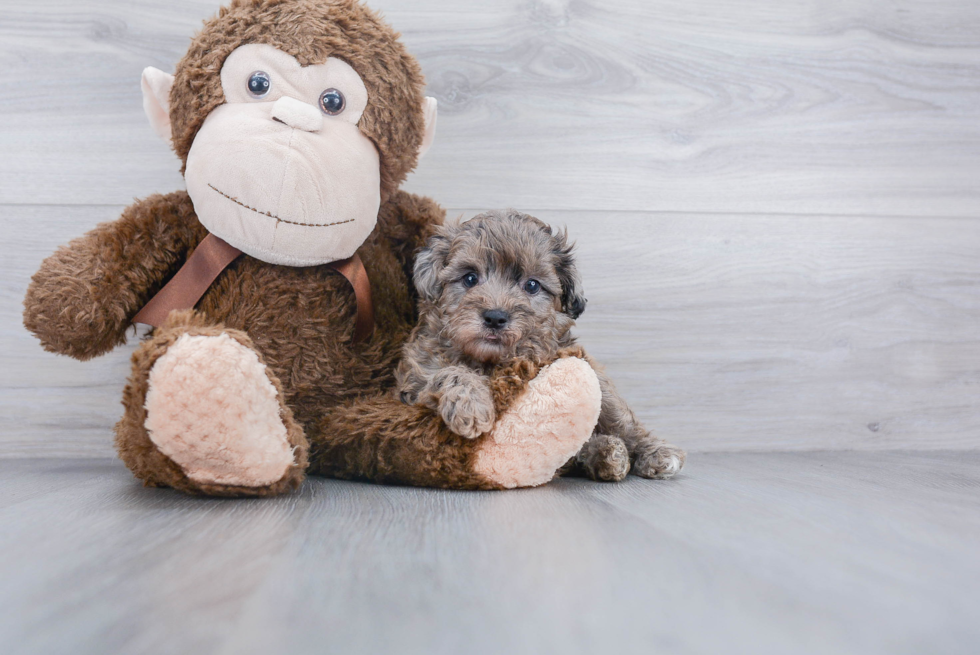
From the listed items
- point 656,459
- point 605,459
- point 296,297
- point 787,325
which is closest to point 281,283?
point 296,297

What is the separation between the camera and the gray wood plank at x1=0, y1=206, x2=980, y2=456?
6.05ft

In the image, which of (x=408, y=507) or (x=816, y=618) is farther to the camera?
(x=408, y=507)

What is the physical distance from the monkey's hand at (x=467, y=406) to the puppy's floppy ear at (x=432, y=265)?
24 cm

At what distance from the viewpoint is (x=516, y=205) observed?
1.79m

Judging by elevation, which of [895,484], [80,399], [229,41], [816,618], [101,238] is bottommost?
[80,399]

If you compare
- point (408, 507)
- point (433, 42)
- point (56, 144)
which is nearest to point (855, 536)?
point (408, 507)

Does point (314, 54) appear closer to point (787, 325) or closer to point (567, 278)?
point (567, 278)

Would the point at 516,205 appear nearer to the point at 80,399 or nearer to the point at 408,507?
the point at 408,507

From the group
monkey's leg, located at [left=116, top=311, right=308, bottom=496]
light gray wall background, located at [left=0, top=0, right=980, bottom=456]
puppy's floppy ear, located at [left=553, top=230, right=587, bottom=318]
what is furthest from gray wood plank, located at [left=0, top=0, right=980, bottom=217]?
monkey's leg, located at [left=116, top=311, right=308, bottom=496]

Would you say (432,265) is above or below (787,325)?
above

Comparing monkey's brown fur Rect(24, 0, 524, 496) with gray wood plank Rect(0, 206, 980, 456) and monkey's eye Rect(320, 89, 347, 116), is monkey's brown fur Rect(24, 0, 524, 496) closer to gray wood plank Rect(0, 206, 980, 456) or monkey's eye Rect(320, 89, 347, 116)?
monkey's eye Rect(320, 89, 347, 116)

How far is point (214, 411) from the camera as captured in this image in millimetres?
994

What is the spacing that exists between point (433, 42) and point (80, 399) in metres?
1.29

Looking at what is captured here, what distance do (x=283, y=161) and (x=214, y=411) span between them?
17.6 inches
